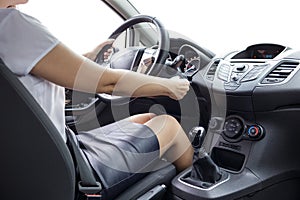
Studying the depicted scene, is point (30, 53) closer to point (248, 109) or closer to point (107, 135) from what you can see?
point (107, 135)

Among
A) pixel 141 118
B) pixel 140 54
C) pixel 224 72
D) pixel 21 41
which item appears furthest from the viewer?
pixel 140 54

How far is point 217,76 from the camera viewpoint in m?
1.32

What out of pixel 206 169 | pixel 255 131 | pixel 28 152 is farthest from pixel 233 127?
pixel 28 152

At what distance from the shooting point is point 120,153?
1.06 m

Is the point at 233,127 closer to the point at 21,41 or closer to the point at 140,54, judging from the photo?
the point at 140,54

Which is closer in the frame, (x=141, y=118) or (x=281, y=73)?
(x=281, y=73)

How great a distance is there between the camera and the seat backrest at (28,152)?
29.0 inches

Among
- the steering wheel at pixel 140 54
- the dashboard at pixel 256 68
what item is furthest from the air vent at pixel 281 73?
the steering wheel at pixel 140 54

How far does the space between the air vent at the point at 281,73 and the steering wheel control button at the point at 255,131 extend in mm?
166

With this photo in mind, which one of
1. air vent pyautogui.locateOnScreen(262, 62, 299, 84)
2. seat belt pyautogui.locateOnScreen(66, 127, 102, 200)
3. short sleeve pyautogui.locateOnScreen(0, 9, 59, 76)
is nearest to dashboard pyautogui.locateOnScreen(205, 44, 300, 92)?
air vent pyautogui.locateOnScreen(262, 62, 299, 84)

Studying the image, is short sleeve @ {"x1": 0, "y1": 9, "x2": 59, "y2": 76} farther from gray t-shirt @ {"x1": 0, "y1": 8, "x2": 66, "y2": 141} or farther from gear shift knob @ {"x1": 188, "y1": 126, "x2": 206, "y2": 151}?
gear shift knob @ {"x1": 188, "y1": 126, "x2": 206, "y2": 151}

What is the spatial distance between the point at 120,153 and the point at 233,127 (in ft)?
1.52

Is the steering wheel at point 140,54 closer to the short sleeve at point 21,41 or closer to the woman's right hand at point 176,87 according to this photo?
the woman's right hand at point 176,87

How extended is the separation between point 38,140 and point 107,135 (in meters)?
0.43
